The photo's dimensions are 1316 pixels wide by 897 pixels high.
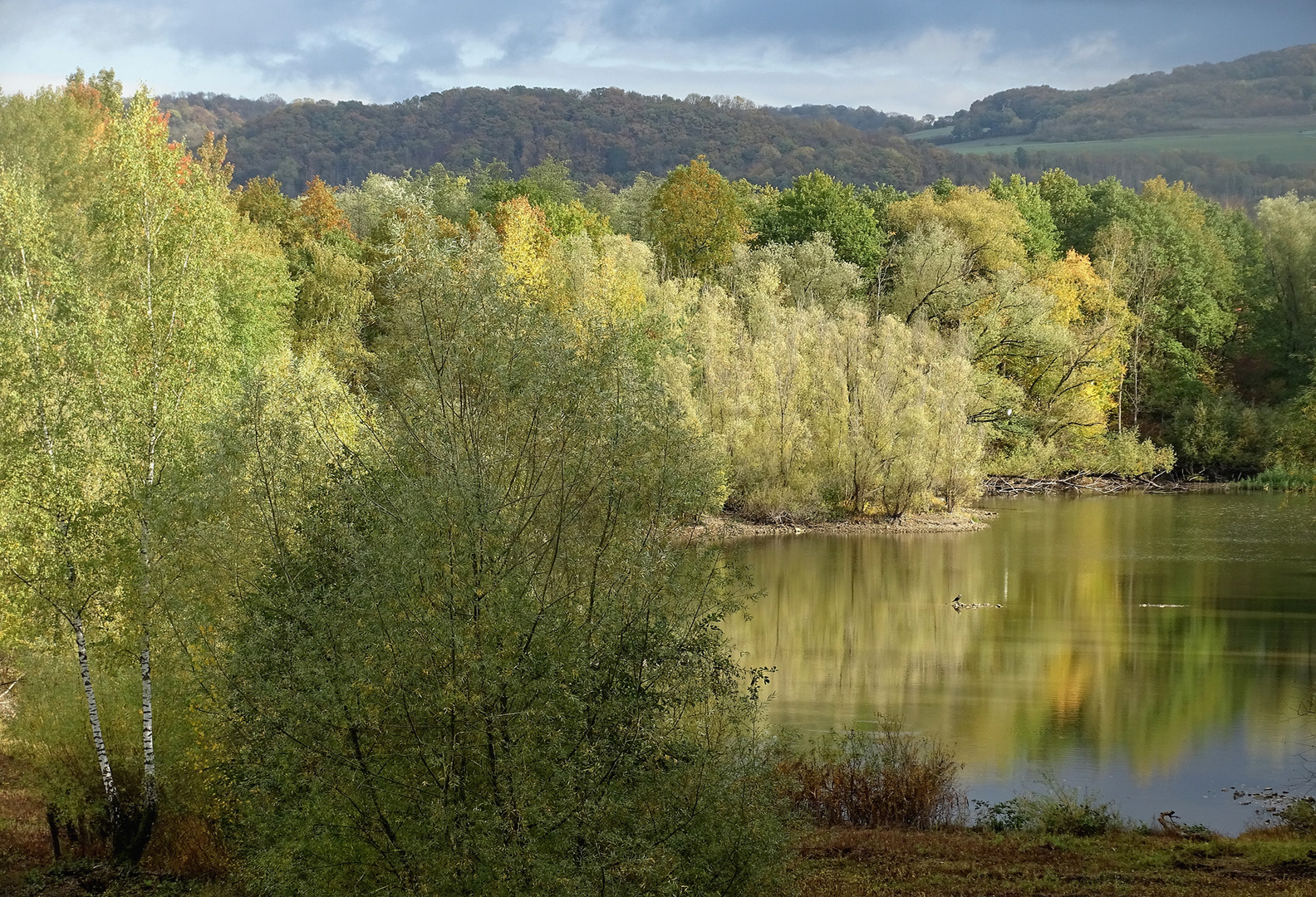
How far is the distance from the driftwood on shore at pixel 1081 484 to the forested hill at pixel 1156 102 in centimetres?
10726

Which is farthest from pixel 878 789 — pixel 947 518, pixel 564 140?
pixel 564 140

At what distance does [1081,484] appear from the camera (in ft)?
195

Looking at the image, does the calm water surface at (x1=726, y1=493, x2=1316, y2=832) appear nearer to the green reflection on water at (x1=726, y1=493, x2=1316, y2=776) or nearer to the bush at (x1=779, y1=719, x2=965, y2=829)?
the green reflection on water at (x1=726, y1=493, x2=1316, y2=776)

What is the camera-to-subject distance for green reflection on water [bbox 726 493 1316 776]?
22.2 meters

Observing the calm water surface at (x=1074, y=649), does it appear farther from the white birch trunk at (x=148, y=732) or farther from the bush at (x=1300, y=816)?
the white birch trunk at (x=148, y=732)

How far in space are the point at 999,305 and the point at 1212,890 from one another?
48158 mm

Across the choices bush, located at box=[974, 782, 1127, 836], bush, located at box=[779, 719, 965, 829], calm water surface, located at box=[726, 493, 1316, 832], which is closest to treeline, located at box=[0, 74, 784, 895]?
bush, located at box=[779, 719, 965, 829]

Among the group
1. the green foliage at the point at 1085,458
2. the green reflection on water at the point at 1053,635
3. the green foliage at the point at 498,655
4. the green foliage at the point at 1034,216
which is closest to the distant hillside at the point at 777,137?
the green foliage at the point at 1034,216

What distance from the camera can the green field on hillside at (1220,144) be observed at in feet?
408

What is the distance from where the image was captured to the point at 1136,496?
5562 cm

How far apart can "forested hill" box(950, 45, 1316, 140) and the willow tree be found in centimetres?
15478

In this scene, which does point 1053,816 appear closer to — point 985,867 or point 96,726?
point 985,867

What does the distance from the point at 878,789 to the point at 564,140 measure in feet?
413

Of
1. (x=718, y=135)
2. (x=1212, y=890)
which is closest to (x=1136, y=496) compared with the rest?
(x=1212, y=890)
